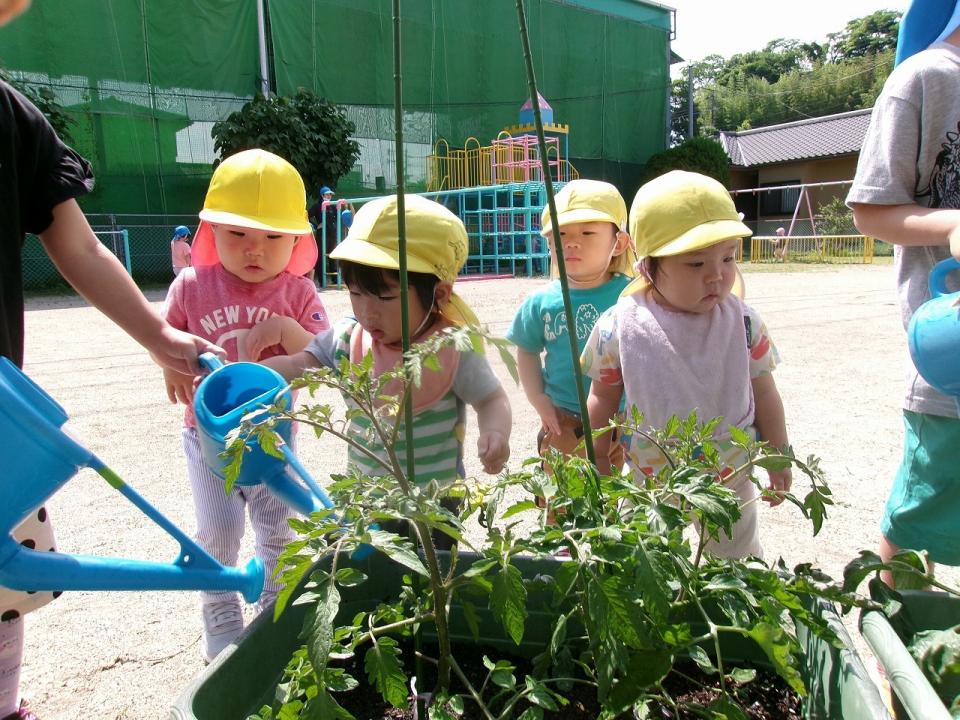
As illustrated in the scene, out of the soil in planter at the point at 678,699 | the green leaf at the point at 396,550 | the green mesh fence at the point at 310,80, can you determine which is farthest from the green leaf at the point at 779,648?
the green mesh fence at the point at 310,80

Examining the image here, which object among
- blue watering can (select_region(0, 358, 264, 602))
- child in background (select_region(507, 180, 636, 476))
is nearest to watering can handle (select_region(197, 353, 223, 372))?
blue watering can (select_region(0, 358, 264, 602))

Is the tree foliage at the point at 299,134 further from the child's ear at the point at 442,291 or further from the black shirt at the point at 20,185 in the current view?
the child's ear at the point at 442,291

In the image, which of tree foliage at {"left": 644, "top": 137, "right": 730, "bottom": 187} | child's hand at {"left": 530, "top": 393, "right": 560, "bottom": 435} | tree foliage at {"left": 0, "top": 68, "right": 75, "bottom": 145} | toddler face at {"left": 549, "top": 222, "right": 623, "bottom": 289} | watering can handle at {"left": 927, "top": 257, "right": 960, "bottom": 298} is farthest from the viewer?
tree foliage at {"left": 644, "top": 137, "right": 730, "bottom": 187}

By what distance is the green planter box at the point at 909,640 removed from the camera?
2.01ft

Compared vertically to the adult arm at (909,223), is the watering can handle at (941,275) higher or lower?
lower

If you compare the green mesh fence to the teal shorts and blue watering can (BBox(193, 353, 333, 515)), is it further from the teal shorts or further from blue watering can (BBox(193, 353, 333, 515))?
the teal shorts

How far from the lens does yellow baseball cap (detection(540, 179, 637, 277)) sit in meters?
2.21

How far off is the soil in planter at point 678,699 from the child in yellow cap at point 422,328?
21.1 inches

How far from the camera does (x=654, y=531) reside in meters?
0.76

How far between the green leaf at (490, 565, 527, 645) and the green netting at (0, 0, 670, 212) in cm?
1371

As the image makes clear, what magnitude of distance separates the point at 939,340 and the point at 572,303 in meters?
1.09

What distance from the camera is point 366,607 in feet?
3.25

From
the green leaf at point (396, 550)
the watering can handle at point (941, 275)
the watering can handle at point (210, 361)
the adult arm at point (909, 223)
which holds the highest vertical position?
the adult arm at point (909, 223)

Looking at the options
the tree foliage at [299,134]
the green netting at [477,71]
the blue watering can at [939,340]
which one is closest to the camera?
the blue watering can at [939,340]
